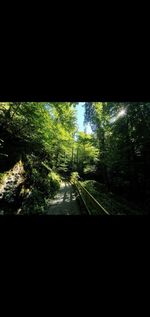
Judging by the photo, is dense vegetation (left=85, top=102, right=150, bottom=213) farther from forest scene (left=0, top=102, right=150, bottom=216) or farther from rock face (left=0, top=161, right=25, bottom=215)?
rock face (left=0, top=161, right=25, bottom=215)

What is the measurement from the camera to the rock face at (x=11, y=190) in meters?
5.26

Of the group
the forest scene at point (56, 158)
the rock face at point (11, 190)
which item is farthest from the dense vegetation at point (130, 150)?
the rock face at point (11, 190)

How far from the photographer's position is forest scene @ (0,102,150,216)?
5855 millimetres

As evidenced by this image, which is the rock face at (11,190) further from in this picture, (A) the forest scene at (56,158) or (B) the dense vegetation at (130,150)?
(B) the dense vegetation at (130,150)

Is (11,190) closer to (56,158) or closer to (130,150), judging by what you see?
(130,150)

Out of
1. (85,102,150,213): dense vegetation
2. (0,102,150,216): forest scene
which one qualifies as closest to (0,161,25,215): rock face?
(0,102,150,216): forest scene

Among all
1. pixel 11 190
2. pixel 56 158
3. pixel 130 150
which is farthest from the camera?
pixel 56 158

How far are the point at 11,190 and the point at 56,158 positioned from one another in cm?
925

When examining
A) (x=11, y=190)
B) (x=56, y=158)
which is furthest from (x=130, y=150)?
(x=56, y=158)

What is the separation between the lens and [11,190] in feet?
18.9
